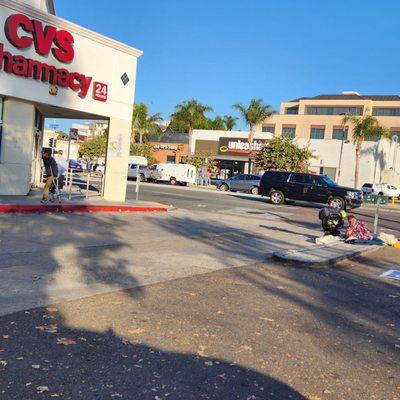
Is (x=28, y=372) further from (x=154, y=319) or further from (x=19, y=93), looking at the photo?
(x=19, y=93)

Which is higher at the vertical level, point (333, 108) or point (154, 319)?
point (333, 108)

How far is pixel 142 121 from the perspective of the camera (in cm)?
6581

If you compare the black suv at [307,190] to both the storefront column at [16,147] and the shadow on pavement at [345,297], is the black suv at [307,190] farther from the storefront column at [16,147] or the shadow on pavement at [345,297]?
the shadow on pavement at [345,297]

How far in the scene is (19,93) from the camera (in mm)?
15305

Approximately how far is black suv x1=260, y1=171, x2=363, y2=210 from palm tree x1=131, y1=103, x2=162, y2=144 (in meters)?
39.2

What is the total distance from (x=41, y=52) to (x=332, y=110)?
74425 millimetres

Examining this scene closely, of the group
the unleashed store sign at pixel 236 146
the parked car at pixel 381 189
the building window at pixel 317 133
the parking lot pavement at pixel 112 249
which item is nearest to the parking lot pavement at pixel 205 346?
the parking lot pavement at pixel 112 249

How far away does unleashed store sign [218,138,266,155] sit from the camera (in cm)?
5725

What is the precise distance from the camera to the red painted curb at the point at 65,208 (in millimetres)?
13344

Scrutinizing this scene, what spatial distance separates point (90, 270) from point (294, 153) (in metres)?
39.6

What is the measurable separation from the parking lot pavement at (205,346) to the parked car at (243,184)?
31755 millimetres

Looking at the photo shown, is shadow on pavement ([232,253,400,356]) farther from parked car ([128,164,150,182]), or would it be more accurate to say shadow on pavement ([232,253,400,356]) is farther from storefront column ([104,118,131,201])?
parked car ([128,164,150,182])

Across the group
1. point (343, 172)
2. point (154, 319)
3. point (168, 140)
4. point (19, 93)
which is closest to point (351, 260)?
point (154, 319)

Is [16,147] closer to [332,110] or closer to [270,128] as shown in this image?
[270,128]
